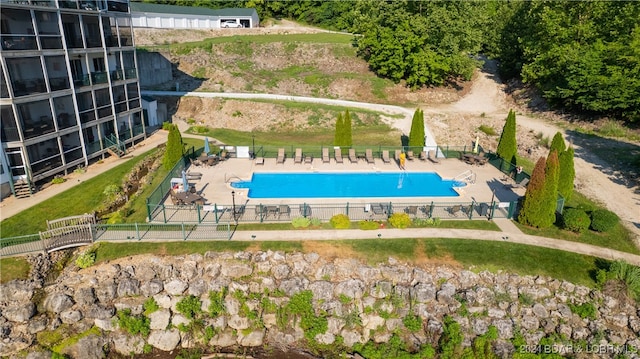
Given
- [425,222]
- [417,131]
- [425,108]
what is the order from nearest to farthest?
[425,222] < [417,131] < [425,108]

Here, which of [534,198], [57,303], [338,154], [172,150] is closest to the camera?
[57,303]

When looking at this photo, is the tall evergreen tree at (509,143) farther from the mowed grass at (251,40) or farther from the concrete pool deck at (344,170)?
the mowed grass at (251,40)

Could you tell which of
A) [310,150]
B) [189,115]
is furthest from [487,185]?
[189,115]

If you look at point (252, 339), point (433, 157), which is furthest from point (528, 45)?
point (252, 339)

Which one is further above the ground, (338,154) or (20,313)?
(338,154)

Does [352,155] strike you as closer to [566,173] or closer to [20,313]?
[566,173]

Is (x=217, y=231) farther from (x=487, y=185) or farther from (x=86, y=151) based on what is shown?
(x=487, y=185)
